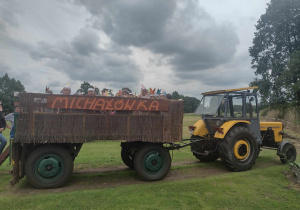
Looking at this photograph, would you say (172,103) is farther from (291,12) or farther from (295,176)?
(291,12)

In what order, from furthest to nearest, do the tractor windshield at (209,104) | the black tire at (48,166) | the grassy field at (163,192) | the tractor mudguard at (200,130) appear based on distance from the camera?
the tractor mudguard at (200,130), the tractor windshield at (209,104), the black tire at (48,166), the grassy field at (163,192)

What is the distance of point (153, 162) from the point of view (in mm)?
5617

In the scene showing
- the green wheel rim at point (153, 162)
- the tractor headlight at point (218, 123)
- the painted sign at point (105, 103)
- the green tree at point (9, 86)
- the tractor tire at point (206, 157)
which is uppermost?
the green tree at point (9, 86)

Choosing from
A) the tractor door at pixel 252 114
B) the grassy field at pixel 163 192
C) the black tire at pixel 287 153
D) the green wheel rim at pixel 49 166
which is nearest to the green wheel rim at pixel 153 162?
the grassy field at pixel 163 192

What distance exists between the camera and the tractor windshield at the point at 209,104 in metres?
7.32

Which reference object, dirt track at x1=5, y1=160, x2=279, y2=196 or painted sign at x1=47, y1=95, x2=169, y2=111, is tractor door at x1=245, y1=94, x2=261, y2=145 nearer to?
dirt track at x1=5, y1=160, x2=279, y2=196

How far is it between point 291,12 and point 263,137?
18304 millimetres

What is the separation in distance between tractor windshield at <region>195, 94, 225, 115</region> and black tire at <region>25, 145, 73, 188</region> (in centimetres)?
460

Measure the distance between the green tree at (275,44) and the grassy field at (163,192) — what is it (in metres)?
17.2

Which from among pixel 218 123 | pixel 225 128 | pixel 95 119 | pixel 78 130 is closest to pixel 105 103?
pixel 95 119

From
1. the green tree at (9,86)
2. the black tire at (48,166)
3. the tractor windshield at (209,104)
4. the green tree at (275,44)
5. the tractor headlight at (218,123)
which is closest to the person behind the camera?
the black tire at (48,166)

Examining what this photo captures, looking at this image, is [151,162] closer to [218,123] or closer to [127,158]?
[127,158]

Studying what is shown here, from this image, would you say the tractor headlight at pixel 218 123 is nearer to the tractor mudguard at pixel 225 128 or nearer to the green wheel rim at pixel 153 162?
the tractor mudguard at pixel 225 128

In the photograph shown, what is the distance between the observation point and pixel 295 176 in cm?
576
